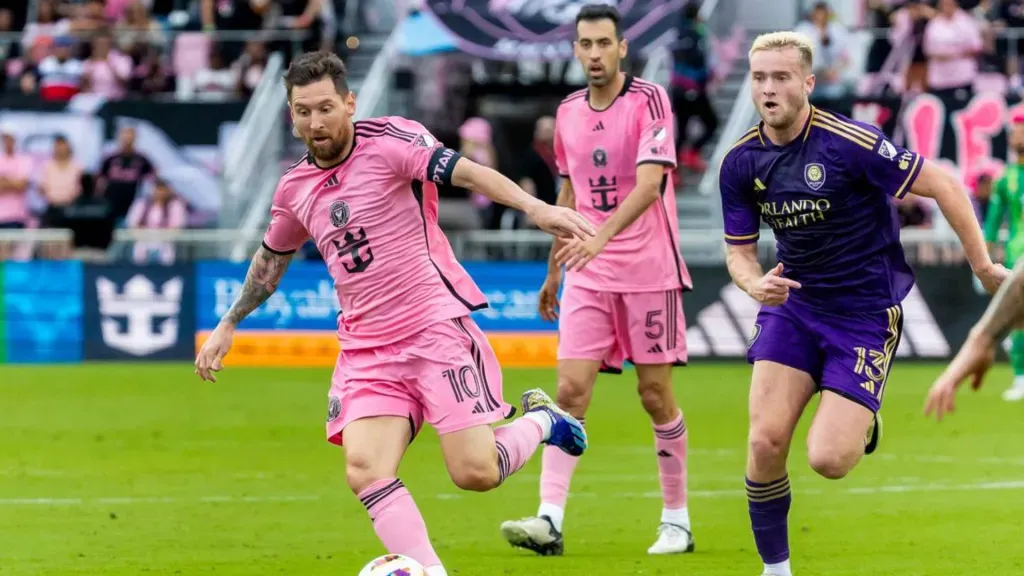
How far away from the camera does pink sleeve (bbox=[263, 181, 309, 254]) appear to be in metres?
7.93

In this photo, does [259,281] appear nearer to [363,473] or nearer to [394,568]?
[363,473]

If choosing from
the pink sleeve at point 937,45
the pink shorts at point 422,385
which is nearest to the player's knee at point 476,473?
the pink shorts at point 422,385

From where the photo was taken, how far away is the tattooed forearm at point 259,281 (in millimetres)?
8148

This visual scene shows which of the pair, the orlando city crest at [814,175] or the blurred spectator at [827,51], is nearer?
the orlando city crest at [814,175]

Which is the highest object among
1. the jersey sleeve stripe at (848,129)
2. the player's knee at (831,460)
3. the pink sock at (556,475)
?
the jersey sleeve stripe at (848,129)

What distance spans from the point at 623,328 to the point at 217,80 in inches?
655

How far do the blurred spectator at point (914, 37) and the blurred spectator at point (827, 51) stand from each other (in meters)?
0.82

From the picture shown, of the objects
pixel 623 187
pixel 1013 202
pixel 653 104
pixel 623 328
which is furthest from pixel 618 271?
pixel 1013 202

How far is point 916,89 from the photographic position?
23.2 meters

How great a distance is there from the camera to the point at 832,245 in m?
7.83

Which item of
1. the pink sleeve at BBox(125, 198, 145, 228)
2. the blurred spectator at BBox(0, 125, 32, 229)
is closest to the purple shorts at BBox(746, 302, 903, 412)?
the pink sleeve at BBox(125, 198, 145, 228)

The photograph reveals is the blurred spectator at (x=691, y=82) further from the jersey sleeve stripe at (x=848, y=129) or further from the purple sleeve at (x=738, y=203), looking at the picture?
the jersey sleeve stripe at (x=848, y=129)

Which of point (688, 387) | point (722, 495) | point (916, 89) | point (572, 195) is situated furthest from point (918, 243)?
point (572, 195)

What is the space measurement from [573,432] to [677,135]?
1581 cm
